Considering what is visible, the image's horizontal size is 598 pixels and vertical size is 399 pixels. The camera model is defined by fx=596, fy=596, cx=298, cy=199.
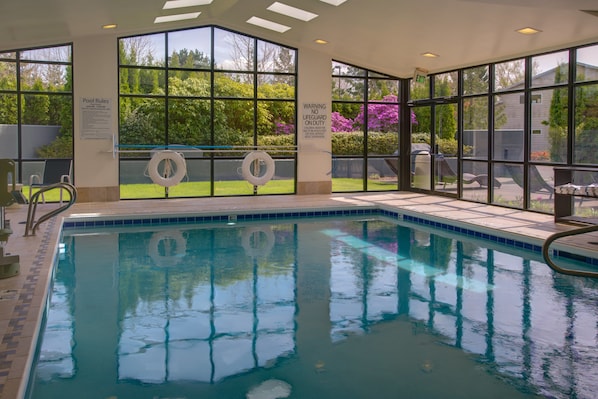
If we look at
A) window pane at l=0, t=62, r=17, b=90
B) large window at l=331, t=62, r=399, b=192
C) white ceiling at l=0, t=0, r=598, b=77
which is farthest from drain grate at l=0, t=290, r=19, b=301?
large window at l=331, t=62, r=399, b=192

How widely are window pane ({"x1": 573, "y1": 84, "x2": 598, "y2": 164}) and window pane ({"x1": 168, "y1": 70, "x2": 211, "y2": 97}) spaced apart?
231 inches

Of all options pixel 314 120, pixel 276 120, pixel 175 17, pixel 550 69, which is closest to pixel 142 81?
pixel 175 17

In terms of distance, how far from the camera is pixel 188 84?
10.3 meters

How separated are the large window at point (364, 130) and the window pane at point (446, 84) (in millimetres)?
1001

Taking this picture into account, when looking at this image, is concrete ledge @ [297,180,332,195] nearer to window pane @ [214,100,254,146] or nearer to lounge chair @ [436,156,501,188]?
window pane @ [214,100,254,146]

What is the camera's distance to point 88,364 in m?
3.28

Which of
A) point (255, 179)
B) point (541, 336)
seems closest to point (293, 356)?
point (541, 336)

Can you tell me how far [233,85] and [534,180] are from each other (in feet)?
17.4

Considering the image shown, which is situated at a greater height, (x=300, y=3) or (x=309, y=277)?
(x=300, y=3)

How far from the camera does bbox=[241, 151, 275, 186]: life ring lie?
10165 millimetres

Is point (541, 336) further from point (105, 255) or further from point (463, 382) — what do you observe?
point (105, 255)

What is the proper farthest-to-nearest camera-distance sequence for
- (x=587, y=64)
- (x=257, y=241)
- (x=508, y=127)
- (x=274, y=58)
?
(x=274, y=58) → (x=508, y=127) → (x=587, y=64) → (x=257, y=241)

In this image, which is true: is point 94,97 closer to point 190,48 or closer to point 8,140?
point 8,140

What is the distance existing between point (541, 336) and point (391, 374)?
122 centimetres
